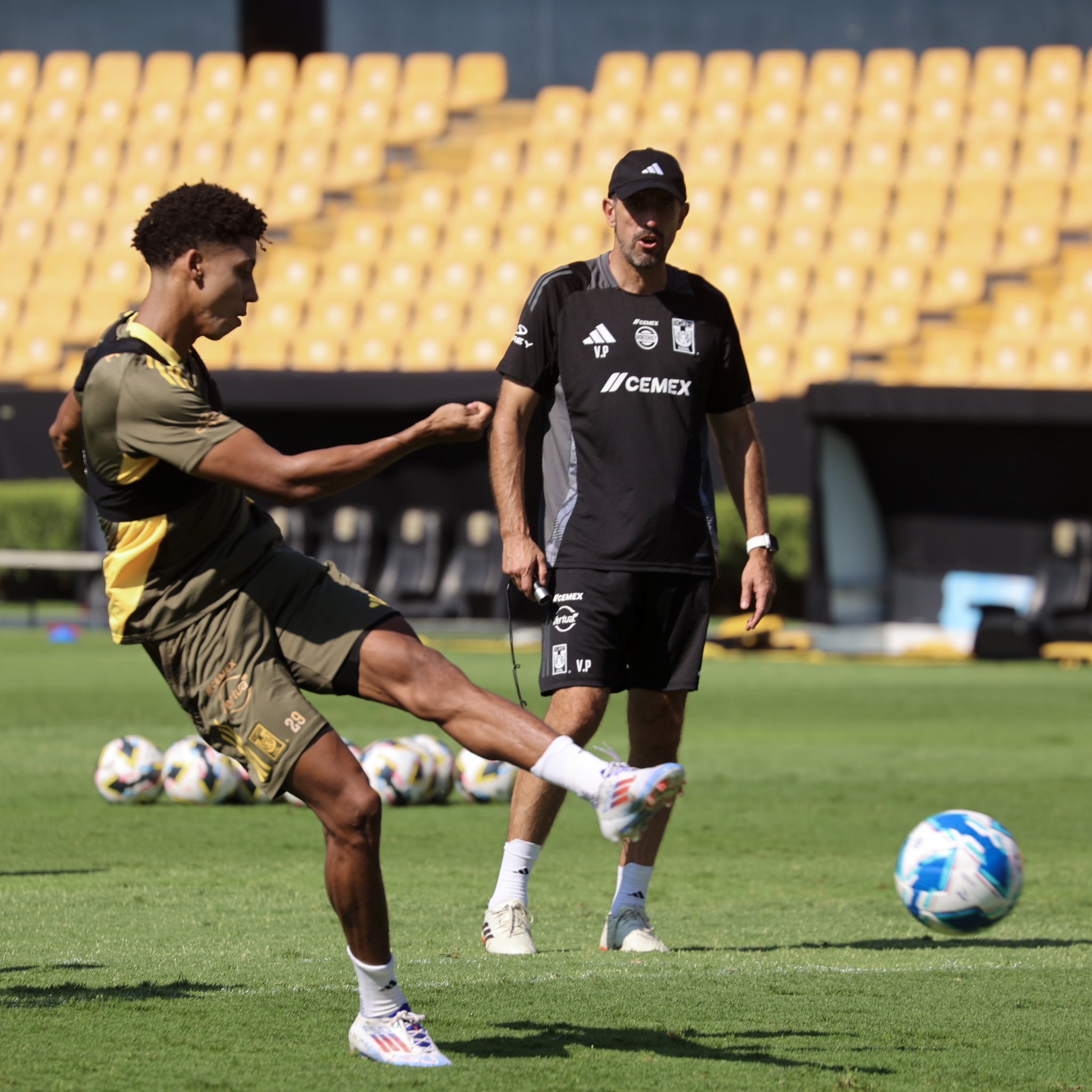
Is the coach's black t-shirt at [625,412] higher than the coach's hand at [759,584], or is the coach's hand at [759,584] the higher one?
the coach's black t-shirt at [625,412]

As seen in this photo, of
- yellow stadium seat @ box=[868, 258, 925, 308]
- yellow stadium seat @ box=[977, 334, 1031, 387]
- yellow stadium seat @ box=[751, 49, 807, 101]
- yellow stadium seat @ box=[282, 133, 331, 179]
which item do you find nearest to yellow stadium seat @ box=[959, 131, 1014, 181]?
yellow stadium seat @ box=[868, 258, 925, 308]

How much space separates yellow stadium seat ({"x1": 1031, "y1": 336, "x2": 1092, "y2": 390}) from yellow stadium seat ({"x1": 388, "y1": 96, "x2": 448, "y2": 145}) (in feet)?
36.2

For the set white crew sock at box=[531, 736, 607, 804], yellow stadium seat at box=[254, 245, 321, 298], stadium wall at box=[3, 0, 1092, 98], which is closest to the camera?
white crew sock at box=[531, 736, 607, 804]

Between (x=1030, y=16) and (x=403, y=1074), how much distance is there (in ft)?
85.0

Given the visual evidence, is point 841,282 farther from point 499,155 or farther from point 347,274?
point 347,274

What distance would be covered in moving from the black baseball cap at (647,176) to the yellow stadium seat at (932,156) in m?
21.0

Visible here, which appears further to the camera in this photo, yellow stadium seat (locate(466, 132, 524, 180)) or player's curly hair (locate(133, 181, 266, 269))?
yellow stadium seat (locate(466, 132, 524, 180))

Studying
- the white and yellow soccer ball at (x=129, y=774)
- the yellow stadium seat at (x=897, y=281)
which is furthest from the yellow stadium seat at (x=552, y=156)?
the white and yellow soccer ball at (x=129, y=774)

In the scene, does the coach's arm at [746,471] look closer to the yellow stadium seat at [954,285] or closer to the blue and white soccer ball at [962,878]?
the blue and white soccer ball at [962,878]

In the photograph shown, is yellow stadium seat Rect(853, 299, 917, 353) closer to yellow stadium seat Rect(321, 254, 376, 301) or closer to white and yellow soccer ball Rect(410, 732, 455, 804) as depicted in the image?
yellow stadium seat Rect(321, 254, 376, 301)

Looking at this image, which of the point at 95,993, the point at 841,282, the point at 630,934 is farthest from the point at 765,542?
the point at 841,282

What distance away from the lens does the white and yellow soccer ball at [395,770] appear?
28.6ft

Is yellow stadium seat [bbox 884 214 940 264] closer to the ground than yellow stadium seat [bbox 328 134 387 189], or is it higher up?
closer to the ground

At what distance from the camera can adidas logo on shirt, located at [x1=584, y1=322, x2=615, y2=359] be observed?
544cm
